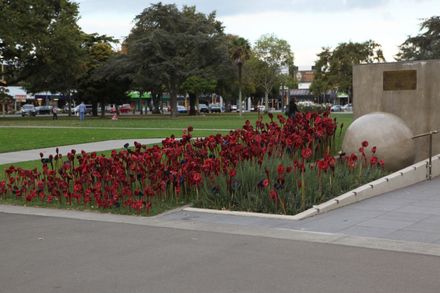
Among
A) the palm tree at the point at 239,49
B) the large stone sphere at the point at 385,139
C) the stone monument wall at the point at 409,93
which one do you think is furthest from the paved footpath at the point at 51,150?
the palm tree at the point at 239,49

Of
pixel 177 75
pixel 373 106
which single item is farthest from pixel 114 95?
pixel 373 106

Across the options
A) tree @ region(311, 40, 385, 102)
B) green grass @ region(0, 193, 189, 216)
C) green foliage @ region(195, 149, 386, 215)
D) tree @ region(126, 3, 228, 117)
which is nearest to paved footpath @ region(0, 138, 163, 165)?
green grass @ region(0, 193, 189, 216)

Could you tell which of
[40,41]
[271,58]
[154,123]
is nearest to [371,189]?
[154,123]

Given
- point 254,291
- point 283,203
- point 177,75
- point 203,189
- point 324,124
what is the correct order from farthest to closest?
point 177,75 → point 324,124 → point 203,189 → point 283,203 → point 254,291

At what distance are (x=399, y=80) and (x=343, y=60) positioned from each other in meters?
58.3

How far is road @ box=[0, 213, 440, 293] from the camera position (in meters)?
5.64

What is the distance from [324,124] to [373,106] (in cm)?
190

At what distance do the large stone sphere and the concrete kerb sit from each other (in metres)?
0.53

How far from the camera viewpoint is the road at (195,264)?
5645 millimetres

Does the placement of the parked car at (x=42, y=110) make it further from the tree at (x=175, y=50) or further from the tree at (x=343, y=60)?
the tree at (x=343, y=60)

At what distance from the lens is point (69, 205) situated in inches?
412

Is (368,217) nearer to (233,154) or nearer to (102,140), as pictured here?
(233,154)

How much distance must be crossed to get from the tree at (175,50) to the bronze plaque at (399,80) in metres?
45.3

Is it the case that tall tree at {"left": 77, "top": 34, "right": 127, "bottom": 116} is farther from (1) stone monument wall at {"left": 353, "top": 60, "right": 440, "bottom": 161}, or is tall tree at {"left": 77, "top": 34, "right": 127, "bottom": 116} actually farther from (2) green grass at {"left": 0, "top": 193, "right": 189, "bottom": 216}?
(2) green grass at {"left": 0, "top": 193, "right": 189, "bottom": 216}
